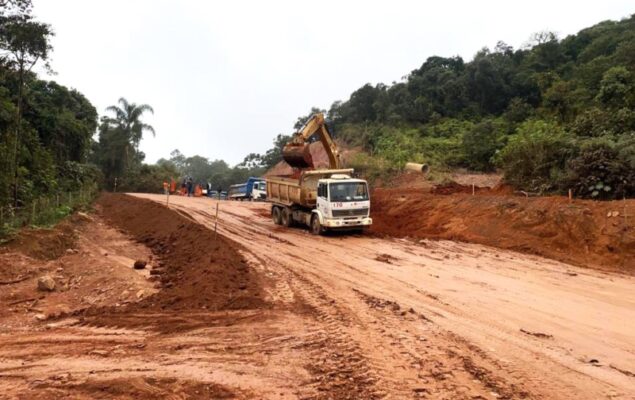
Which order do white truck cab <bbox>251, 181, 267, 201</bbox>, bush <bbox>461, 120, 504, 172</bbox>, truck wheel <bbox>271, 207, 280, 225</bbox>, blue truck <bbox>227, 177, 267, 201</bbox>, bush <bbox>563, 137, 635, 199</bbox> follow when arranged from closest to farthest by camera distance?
1. bush <bbox>563, 137, 635, 199</bbox>
2. truck wheel <bbox>271, 207, 280, 225</bbox>
3. bush <bbox>461, 120, 504, 172</bbox>
4. white truck cab <bbox>251, 181, 267, 201</bbox>
5. blue truck <bbox>227, 177, 267, 201</bbox>

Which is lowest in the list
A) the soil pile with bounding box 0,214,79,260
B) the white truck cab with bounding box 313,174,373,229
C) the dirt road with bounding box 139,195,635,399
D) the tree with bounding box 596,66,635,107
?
the dirt road with bounding box 139,195,635,399

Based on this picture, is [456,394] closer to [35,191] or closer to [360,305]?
[360,305]

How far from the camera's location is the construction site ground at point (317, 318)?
553cm

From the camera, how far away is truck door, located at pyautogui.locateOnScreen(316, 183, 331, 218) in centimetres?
1894

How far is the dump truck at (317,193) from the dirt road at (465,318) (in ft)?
9.43

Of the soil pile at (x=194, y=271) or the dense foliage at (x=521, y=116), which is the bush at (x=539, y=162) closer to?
the dense foliage at (x=521, y=116)

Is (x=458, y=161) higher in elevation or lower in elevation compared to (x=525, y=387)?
higher

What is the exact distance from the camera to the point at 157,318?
8.18m

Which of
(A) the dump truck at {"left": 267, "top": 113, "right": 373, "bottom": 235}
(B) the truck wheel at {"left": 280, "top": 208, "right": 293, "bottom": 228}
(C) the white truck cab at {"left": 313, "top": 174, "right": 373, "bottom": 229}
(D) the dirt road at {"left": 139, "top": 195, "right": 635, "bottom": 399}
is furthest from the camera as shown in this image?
(B) the truck wheel at {"left": 280, "top": 208, "right": 293, "bottom": 228}

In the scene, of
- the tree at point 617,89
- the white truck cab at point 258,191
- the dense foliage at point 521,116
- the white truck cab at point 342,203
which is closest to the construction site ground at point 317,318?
the white truck cab at point 342,203

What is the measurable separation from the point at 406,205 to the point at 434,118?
90.7 feet

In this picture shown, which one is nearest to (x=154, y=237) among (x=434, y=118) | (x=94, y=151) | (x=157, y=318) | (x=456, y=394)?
(x=157, y=318)

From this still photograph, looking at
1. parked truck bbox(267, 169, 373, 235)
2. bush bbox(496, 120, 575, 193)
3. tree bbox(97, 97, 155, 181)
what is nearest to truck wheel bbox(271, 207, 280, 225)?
parked truck bbox(267, 169, 373, 235)

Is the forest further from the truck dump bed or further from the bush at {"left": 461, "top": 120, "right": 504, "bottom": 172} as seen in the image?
the truck dump bed
